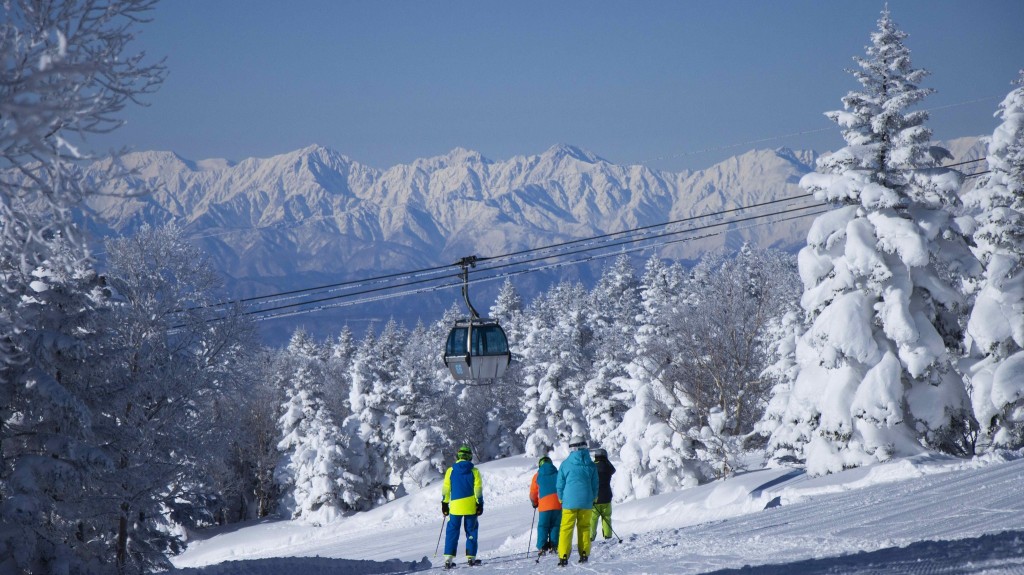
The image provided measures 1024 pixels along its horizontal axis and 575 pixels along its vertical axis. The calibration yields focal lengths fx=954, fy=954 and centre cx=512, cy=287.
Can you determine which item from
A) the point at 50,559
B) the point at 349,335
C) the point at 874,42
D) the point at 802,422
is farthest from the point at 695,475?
the point at 349,335

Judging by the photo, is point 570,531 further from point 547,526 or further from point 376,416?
point 376,416

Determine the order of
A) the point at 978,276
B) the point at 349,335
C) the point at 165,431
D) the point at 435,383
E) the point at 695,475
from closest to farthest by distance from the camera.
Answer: the point at 978,276
the point at 165,431
the point at 695,475
the point at 435,383
the point at 349,335

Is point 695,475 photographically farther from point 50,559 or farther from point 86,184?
point 86,184

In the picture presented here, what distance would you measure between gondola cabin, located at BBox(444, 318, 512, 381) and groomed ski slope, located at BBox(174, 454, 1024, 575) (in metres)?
3.63

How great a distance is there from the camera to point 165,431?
28438mm

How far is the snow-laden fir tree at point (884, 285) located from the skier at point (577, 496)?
35.8ft

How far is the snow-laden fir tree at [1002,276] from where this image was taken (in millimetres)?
23984

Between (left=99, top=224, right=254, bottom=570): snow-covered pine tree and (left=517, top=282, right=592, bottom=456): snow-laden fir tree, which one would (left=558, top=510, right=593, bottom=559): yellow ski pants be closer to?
A: (left=99, top=224, right=254, bottom=570): snow-covered pine tree

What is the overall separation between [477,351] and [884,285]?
9979 mm

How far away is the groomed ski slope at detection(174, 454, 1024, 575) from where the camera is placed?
33.4 feet

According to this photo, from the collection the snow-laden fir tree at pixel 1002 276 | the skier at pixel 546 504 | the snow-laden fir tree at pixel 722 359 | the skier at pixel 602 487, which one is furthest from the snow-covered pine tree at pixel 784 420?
the skier at pixel 546 504

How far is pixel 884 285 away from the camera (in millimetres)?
22328

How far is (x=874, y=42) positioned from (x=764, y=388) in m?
21.7

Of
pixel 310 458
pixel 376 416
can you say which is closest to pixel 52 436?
pixel 310 458
